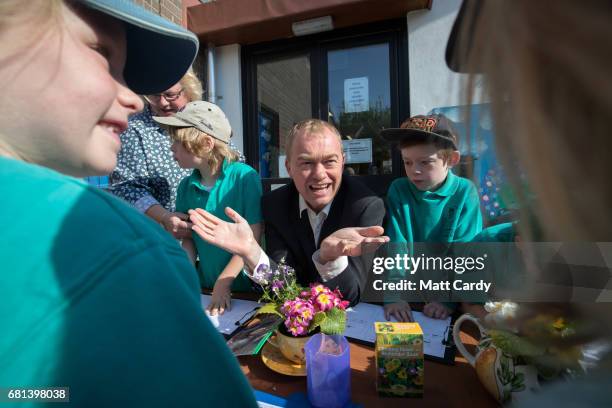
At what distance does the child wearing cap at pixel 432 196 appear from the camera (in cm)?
163

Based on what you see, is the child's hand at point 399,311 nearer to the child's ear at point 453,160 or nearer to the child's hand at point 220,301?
the child's hand at point 220,301

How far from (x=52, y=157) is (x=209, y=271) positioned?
1.51m

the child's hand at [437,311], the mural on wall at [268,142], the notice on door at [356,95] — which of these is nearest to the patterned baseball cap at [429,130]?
the child's hand at [437,311]

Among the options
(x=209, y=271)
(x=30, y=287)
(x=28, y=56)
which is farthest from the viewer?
(x=209, y=271)

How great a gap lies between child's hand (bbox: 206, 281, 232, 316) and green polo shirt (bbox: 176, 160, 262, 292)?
0.98 feet

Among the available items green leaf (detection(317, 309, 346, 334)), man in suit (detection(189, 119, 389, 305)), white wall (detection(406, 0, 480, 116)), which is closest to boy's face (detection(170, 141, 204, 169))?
man in suit (detection(189, 119, 389, 305))

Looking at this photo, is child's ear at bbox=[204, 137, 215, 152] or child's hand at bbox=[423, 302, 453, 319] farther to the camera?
child's ear at bbox=[204, 137, 215, 152]

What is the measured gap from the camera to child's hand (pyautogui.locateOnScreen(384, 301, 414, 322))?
1265mm

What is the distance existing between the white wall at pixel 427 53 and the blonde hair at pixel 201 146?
97.6 inches

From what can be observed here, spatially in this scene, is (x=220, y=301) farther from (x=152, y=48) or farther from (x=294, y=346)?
(x=152, y=48)

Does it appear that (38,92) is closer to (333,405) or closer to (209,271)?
(333,405)

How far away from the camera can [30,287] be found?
0.98ft

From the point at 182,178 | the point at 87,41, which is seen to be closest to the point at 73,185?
the point at 87,41

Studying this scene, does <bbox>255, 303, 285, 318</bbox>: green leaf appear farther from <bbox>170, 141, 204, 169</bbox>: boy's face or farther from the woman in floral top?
<bbox>170, 141, 204, 169</bbox>: boy's face
